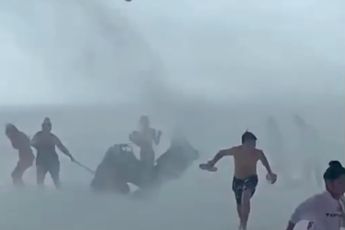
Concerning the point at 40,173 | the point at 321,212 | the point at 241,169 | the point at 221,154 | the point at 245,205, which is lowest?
the point at 321,212

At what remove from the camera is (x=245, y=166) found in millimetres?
9672

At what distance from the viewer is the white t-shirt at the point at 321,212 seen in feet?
20.0

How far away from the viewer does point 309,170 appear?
605 inches

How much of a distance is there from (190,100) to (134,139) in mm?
4871

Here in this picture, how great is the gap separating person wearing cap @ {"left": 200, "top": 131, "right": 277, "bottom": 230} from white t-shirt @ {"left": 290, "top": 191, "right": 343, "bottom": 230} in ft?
11.1

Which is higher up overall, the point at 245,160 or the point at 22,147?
the point at 22,147

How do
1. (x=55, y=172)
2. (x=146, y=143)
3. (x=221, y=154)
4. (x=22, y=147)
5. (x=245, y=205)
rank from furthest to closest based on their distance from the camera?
(x=146, y=143) → (x=55, y=172) → (x=22, y=147) → (x=245, y=205) → (x=221, y=154)

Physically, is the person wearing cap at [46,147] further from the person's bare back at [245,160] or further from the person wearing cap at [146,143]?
the person's bare back at [245,160]

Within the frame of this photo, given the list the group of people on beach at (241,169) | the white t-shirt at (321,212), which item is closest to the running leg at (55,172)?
the group of people on beach at (241,169)

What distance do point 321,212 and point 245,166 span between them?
3.59 metres

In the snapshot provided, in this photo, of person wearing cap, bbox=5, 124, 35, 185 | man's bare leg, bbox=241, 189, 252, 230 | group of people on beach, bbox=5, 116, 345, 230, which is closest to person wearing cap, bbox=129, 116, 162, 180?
group of people on beach, bbox=5, 116, 345, 230

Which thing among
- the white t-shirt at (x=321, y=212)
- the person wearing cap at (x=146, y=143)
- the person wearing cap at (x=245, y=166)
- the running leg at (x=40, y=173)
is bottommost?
→ the white t-shirt at (x=321, y=212)

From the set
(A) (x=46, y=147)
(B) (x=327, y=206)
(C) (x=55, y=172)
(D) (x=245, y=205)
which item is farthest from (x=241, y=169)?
(C) (x=55, y=172)

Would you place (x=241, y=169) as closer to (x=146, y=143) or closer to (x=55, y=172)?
(x=146, y=143)
